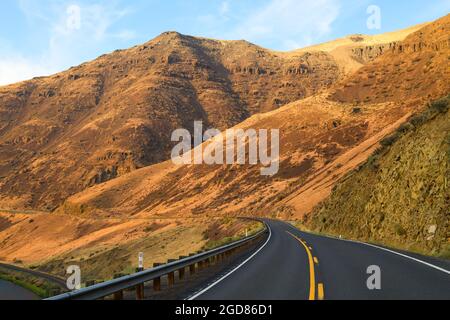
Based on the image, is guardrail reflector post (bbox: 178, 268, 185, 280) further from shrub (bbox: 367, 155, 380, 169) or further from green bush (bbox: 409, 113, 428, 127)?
shrub (bbox: 367, 155, 380, 169)

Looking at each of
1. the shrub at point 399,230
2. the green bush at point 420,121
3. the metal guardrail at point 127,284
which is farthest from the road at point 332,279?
the green bush at point 420,121

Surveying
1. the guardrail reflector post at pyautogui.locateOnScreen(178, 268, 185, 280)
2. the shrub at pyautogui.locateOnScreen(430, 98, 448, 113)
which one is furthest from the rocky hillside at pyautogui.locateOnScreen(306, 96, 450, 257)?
the guardrail reflector post at pyautogui.locateOnScreen(178, 268, 185, 280)

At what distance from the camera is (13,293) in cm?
3566

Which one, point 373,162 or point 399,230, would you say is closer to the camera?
point 399,230

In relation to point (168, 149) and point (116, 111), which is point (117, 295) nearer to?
point (168, 149)

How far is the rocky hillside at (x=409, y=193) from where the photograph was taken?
20.9 meters

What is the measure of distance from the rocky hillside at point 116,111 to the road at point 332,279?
11541 cm

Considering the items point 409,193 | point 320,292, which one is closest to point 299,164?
point 409,193

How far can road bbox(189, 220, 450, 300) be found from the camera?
10.3 m

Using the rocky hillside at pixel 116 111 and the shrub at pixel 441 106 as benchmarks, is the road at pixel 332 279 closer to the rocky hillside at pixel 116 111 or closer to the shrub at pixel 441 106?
the shrub at pixel 441 106

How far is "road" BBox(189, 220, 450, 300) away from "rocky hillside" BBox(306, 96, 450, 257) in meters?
3.29

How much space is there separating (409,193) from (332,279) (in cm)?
1397

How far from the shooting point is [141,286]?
1126cm
